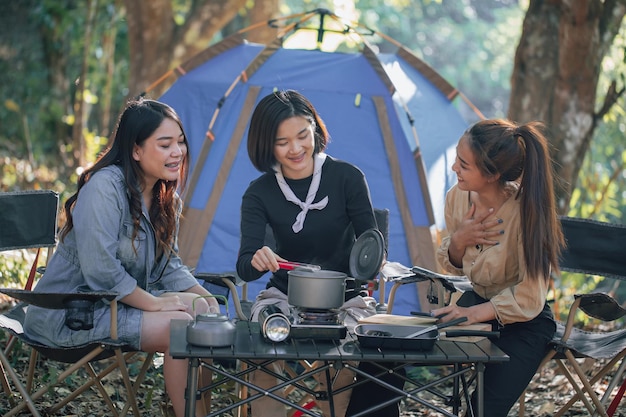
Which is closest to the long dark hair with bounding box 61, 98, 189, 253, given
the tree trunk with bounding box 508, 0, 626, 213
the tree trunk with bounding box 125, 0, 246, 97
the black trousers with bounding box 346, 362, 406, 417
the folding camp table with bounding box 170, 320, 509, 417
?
the folding camp table with bounding box 170, 320, 509, 417

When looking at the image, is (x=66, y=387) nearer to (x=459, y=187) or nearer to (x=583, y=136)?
(x=459, y=187)

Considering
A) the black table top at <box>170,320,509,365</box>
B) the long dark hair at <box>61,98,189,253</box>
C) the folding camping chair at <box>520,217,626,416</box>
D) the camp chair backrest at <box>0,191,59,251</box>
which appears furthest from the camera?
the camp chair backrest at <box>0,191,59,251</box>

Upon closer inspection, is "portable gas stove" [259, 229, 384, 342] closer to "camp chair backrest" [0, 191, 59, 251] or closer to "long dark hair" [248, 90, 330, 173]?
"long dark hair" [248, 90, 330, 173]

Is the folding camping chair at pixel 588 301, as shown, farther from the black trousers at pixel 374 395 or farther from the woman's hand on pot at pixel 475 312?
the black trousers at pixel 374 395

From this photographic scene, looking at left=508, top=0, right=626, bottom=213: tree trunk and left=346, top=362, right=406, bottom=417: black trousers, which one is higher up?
left=508, top=0, right=626, bottom=213: tree trunk

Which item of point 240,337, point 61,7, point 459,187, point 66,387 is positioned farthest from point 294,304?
point 61,7

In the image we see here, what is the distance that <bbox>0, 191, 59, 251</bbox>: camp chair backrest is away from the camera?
11.1ft

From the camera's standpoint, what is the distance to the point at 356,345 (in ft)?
8.16

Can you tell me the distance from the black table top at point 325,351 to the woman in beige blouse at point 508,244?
10.7 inches

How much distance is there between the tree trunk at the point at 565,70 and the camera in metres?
4.93

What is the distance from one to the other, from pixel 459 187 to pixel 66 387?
1.97 meters

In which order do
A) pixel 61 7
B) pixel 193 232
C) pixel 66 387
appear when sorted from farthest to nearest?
pixel 61 7, pixel 193 232, pixel 66 387

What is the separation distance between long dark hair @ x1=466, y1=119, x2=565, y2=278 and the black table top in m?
0.39

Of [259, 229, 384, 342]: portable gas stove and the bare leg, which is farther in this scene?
the bare leg
